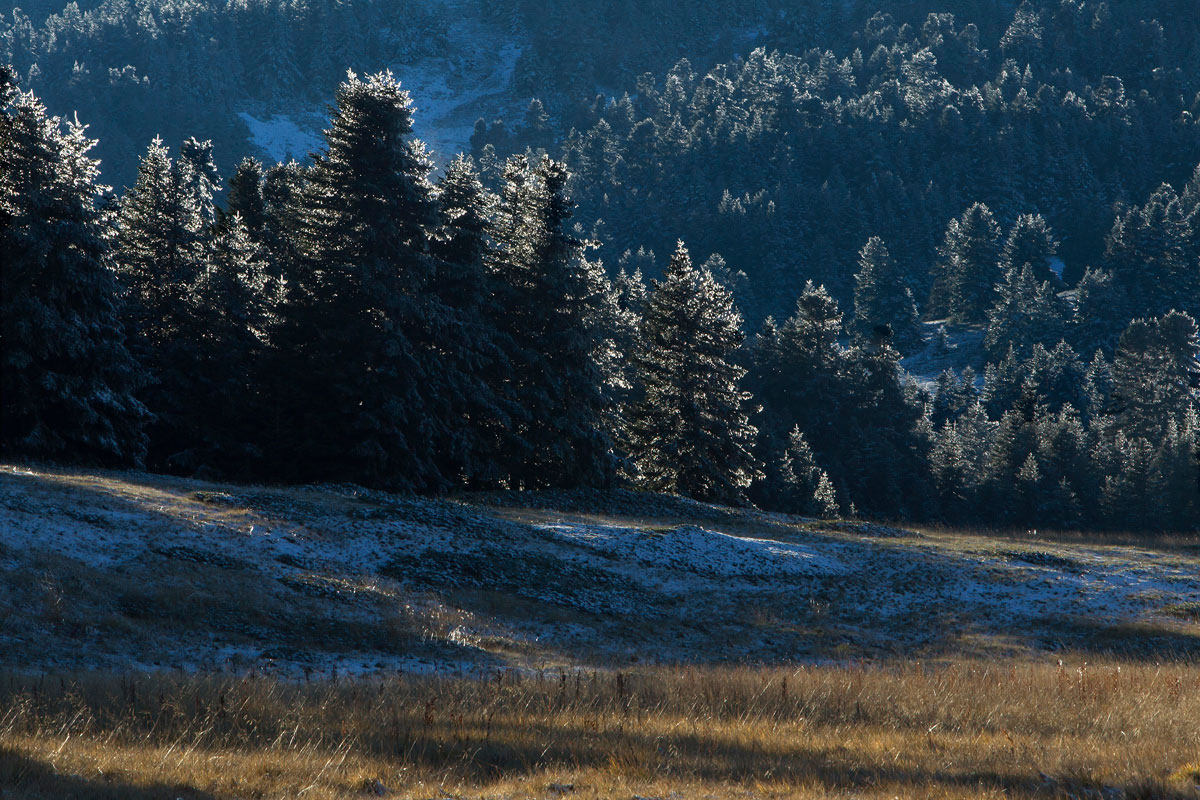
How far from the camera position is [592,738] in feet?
27.1

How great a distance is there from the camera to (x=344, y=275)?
3080cm

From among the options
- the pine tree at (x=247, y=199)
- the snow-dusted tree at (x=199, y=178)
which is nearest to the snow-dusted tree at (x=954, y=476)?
the pine tree at (x=247, y=199)

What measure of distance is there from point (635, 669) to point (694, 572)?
935 centimetres

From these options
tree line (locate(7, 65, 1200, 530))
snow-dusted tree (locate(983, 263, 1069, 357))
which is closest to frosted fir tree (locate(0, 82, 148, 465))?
tree line (locate(7, 65, 1200, 530))

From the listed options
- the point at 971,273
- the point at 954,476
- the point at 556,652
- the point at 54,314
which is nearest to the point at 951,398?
the point at 954,476

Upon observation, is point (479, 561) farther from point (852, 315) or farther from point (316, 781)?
point (852, 315)

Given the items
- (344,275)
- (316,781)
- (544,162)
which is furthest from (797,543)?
(316,781)

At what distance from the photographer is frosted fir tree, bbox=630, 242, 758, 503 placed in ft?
138

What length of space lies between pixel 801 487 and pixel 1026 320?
280 ft

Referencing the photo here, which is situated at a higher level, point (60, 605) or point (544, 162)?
point (544, 162)

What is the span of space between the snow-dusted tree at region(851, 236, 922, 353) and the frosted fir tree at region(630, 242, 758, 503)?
100.0 meters

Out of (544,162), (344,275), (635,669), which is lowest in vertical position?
(635,669)

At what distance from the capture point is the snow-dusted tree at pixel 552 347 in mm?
35000

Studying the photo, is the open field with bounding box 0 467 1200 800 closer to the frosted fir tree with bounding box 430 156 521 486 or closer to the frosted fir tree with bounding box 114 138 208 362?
the frosted fir tree with bounding box 430 156 521 486
